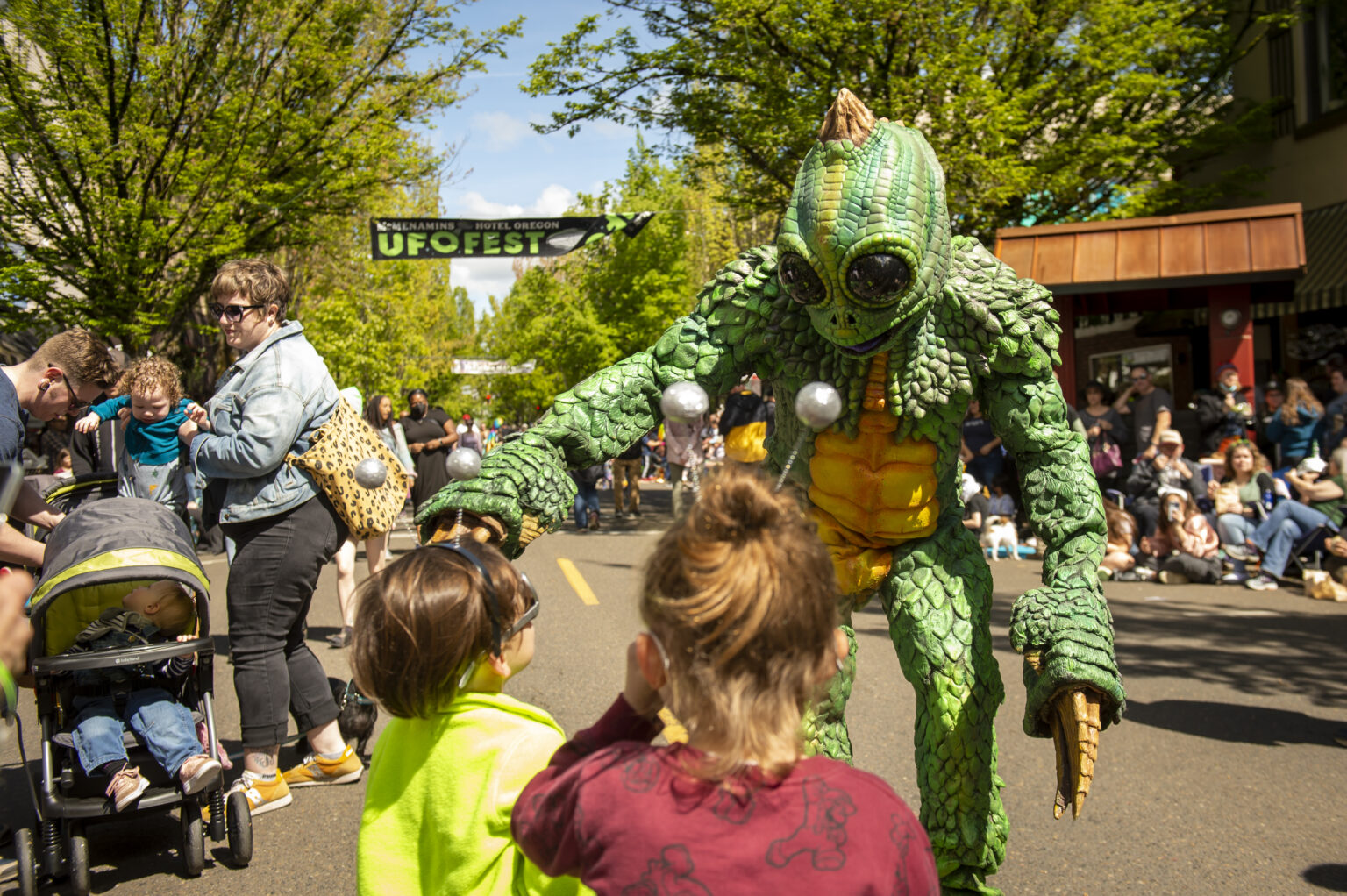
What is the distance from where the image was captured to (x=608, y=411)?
232cm

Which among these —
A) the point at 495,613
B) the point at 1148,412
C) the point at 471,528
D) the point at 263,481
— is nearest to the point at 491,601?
the point at 495,613

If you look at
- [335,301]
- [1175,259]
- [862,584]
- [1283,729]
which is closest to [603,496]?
[335,301]

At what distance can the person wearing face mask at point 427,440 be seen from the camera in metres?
8.58

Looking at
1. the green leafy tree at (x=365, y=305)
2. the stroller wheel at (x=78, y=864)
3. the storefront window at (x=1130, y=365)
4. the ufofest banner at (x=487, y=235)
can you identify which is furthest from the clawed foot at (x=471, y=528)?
the storefront window at (x=1130, y=365)

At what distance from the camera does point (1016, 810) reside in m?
3.89

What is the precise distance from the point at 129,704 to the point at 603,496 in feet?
53.6

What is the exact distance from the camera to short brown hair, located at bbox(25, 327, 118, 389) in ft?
12.0

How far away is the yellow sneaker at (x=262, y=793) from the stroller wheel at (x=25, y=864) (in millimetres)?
591

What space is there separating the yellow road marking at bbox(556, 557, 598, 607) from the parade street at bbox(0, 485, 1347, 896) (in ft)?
0.48

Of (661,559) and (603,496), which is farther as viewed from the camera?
(603,496)

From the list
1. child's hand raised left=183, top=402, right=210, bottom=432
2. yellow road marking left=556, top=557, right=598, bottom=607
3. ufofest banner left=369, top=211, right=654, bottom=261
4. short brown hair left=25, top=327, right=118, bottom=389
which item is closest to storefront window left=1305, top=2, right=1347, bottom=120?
ufofest banner left=369, top=211, right=654, bottom=261

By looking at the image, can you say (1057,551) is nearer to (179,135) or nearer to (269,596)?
(269,596)

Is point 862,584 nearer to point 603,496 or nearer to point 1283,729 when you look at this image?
point 1283,729

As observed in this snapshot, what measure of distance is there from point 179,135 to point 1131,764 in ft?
37.4
